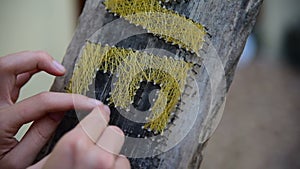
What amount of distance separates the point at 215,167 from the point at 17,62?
1309mm

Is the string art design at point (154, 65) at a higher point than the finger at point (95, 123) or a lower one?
higher

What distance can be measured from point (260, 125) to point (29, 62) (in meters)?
1.59

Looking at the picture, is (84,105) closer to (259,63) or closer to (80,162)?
(80,162)

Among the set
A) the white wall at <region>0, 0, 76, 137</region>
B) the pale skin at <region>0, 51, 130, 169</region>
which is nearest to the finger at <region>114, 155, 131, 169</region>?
the pale skin at <region>0, 51, 130, 169</region>

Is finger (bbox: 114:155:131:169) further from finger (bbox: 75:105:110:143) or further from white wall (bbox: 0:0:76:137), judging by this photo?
white wall (bbox: 0:0:76:137)

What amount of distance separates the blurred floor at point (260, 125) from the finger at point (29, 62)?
1174 mm

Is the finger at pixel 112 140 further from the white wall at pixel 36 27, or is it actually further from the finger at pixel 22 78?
the white wall at pixel 36 27

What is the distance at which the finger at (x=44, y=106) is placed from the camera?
1.12ft

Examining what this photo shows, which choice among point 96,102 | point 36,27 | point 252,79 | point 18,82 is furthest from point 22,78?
point 252,79

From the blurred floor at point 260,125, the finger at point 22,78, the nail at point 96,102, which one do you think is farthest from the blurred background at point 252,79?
the nail at point 96,102

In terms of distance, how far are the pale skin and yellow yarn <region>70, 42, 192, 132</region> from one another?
0.08 ft

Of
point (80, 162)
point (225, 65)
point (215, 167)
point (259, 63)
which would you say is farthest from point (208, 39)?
point (259, 63)

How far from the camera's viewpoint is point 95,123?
315 millimetres

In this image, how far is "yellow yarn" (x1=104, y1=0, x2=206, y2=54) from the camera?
14.0 inches
